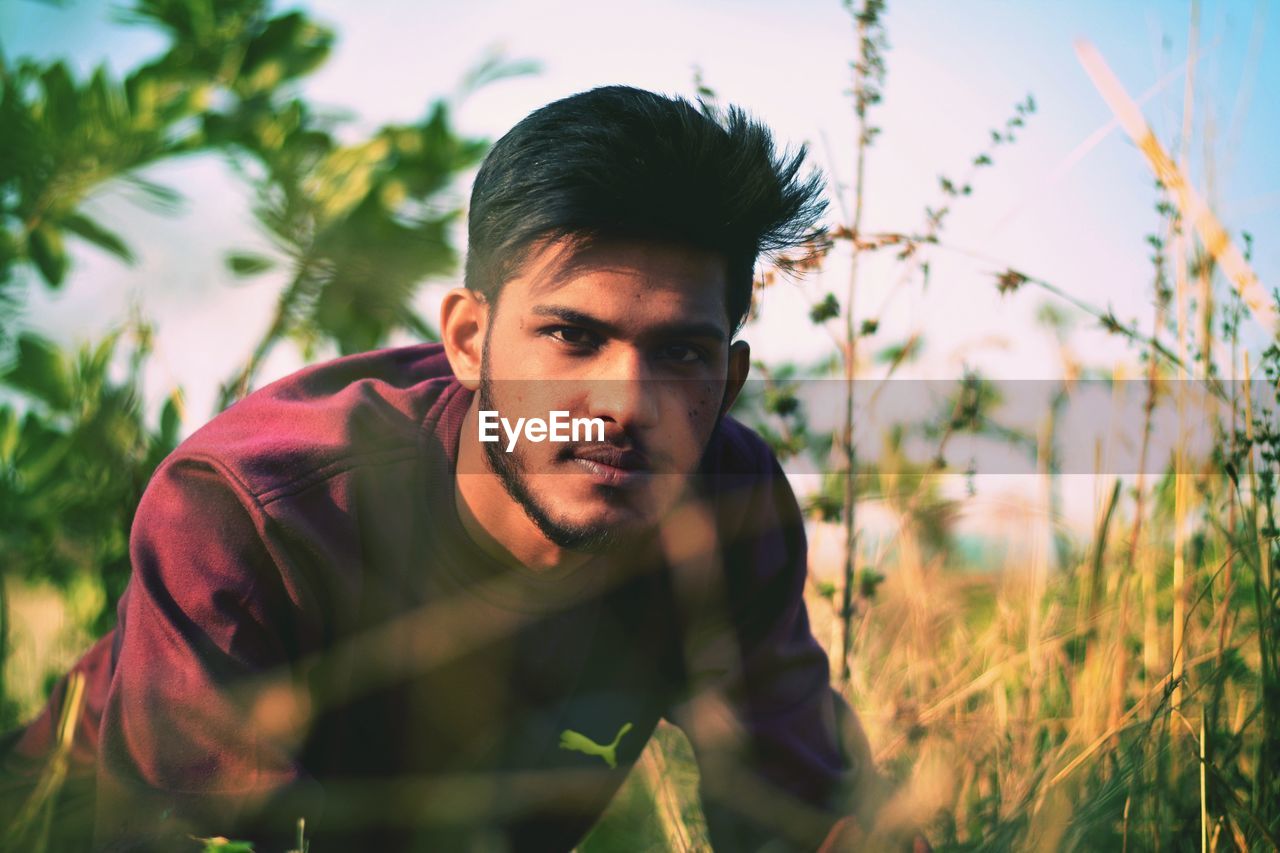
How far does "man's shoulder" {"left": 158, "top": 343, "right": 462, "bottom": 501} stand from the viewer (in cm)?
152

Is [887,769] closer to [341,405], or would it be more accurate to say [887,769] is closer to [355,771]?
[355,771]

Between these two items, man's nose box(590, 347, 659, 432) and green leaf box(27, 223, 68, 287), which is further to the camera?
green leaf box(27, 223, 68, 287)

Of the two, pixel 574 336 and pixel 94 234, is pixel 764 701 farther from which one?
pixel 94 234

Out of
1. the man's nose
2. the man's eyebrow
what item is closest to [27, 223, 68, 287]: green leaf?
the man's eyebrow

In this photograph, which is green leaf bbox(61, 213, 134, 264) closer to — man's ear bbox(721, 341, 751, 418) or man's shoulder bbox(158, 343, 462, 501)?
man's shoulder bbox(158, 343, 462, 501)

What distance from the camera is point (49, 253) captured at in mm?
2561

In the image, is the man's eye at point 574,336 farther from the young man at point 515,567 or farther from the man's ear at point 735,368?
the man's ear at point 735,368

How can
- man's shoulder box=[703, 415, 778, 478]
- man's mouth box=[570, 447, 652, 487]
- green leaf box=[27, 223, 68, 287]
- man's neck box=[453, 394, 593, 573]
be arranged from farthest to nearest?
green leaf box=[27, 223, 68, 287]
man's shoulder box=[703, 415, 778, 478]
man's neck box=[453, 394, 593, 573]
man's mouth box=[570, 447, 652, 487]

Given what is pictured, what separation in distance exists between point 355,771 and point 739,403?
224 centimetres

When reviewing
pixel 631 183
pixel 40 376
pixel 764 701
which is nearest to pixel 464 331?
pixel 631 183

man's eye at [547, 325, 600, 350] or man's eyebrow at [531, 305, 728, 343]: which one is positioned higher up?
man's eyebrow at [531, 305, 728, 343]

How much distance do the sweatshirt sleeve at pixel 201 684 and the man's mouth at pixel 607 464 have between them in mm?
486

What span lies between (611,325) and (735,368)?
1.53 ft

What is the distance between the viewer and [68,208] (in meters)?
2.35
